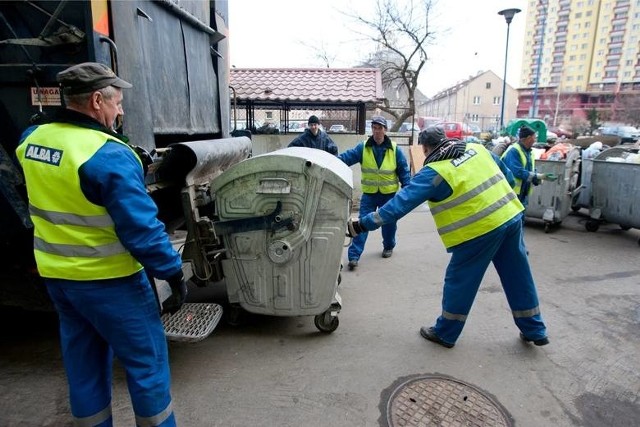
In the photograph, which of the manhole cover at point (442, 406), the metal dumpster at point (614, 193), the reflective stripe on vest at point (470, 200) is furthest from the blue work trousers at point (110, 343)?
the metal dumpster at point (614, 193)

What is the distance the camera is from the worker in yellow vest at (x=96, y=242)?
5.18 ft

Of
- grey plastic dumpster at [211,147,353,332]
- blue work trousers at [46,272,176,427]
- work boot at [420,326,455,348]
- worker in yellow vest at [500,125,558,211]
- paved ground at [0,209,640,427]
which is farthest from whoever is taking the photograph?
worker in yellow vest at [500,125,558,211]

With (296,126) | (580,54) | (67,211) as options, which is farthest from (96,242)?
(580,54)

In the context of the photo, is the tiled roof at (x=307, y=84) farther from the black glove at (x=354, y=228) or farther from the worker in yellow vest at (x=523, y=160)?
the black glove at (x=354, y=228)

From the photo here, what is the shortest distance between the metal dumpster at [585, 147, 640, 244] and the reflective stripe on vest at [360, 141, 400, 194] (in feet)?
10.8

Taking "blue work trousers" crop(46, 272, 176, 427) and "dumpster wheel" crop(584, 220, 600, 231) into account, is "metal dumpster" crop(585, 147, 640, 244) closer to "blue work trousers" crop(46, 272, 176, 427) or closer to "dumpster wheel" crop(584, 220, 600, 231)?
"dumpster wheel" crop(584, 220, 600, 231)

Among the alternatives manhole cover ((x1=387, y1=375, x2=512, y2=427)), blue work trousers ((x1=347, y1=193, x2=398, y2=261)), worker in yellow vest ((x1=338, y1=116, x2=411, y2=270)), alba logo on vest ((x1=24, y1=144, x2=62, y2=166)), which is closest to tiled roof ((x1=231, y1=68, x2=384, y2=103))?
worker in yellow vest ((x1=338, y1=116, x2=411, y2=270))

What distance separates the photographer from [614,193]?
19.3ft

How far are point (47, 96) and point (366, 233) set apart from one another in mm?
3327

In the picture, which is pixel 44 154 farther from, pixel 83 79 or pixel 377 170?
pixel 377 170

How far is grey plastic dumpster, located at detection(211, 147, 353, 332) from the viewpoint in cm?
269

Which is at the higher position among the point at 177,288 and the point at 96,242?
the point at 96,242

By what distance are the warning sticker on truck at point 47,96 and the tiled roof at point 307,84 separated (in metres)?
5.94

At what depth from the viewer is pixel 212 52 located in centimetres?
430
